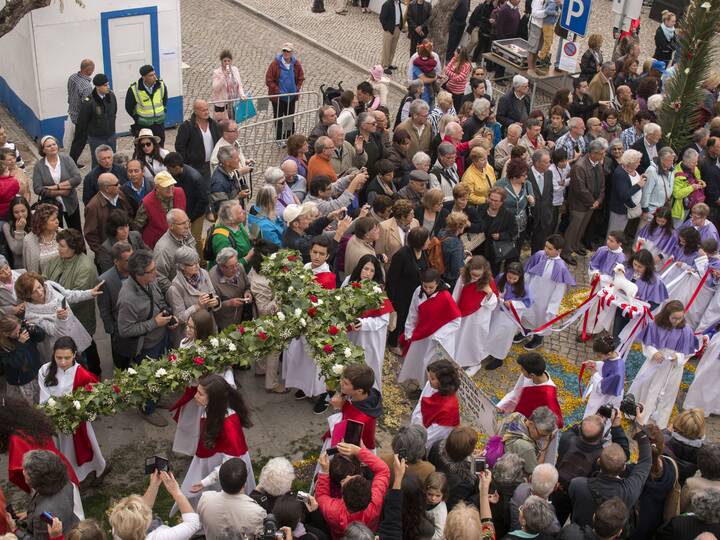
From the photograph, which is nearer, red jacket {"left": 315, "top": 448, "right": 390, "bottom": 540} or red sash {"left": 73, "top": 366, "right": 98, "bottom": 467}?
red jacket {"left": 315, "top": 448, "right": 390, "bottom": 540}

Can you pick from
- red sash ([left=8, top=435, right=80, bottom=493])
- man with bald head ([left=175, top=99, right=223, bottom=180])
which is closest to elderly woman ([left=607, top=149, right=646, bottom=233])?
Result: man with bald head ([left=175, top=99, right=223, bottom=180])

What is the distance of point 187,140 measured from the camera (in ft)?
40.8

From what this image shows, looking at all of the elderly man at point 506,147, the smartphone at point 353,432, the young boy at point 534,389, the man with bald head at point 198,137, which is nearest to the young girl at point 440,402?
the young boy at point 534,389

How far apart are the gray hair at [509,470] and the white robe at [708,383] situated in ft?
12.9

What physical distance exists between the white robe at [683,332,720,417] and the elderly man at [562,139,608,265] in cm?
302

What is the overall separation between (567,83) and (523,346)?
9.19 metres

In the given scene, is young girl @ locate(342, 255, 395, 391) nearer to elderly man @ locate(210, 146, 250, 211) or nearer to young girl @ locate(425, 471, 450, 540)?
elderly man @ locate(210, 146, 250, 211)

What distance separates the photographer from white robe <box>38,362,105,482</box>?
7.75 meters

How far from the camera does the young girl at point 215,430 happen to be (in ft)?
24.0

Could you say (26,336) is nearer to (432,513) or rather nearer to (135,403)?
(135,403)

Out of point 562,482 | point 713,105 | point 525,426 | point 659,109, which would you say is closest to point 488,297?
point 525,426

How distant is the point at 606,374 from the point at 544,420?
1.75 metres

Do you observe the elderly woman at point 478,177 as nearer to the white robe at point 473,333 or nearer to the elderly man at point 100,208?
the white robe at point 473,333

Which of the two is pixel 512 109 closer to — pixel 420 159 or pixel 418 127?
pixel 418 127
